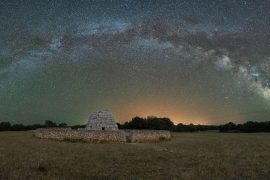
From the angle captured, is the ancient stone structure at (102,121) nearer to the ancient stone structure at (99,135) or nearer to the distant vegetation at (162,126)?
the ancient stone structure at (99,135)

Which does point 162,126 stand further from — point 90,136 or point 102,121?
point 90,136

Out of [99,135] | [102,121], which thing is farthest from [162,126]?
[99,135]

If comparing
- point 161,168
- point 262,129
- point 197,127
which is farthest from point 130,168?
point 197,127

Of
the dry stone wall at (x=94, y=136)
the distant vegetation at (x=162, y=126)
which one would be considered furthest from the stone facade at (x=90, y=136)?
the distant vegetation at (x=162, y=126)

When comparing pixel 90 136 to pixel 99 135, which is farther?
pixel 99 135

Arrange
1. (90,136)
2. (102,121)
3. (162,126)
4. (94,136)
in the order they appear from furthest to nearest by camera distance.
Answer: (162,126)
(102,121)
(94,136)
(90,136)

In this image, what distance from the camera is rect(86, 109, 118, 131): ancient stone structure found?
40.8m

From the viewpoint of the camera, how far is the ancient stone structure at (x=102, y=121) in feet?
134

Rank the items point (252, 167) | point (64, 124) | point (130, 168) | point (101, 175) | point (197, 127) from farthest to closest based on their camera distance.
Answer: point (197, 127), point (64, 124), point (252, 167), point (130, 168), point (101, 175)

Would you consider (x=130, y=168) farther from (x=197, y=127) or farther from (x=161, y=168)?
(x=197, y=127)

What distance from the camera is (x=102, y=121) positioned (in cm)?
4097

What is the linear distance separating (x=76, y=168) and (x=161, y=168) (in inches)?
139

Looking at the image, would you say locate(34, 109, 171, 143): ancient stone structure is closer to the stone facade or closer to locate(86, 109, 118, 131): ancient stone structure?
the stone facade

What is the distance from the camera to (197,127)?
80438 millimetres
